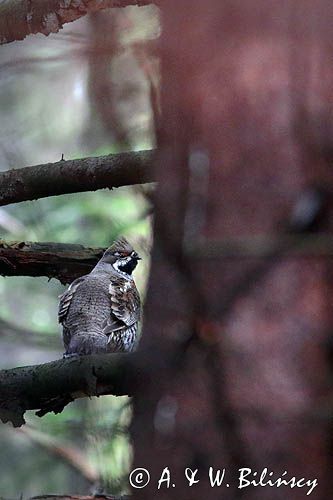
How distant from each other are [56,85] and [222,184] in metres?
6.89

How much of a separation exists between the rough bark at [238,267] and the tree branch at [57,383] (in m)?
0.68

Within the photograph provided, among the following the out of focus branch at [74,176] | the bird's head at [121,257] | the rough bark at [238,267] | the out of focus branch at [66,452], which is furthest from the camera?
the out of focus branch at [66,452]

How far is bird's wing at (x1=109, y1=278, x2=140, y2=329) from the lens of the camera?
3.90m

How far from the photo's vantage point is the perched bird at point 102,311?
375cm

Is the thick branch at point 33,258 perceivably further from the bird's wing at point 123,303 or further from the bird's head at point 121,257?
the bird's head at point 121,257

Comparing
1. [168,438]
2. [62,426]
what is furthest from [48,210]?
[168,438]

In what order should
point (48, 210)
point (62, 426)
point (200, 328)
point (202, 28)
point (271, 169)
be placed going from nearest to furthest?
point (200, 328), point (271, 169), point (202, 28), point (62, 426), point (48, 210)

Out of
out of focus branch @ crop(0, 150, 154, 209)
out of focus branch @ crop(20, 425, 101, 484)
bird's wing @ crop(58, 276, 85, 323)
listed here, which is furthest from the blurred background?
bird's wing @ crop(58, 276, 85, 323)

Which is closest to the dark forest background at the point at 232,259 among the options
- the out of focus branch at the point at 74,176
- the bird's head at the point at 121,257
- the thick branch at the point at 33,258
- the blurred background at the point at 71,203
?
the blurred background at the point at 71,203

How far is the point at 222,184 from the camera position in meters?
2.07

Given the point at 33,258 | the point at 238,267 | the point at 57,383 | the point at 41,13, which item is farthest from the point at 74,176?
the point at 238,267

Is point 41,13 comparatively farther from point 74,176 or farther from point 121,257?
point 121,257

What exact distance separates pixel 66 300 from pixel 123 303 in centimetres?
23

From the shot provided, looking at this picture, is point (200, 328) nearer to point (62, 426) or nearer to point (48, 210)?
point (62, 426)
